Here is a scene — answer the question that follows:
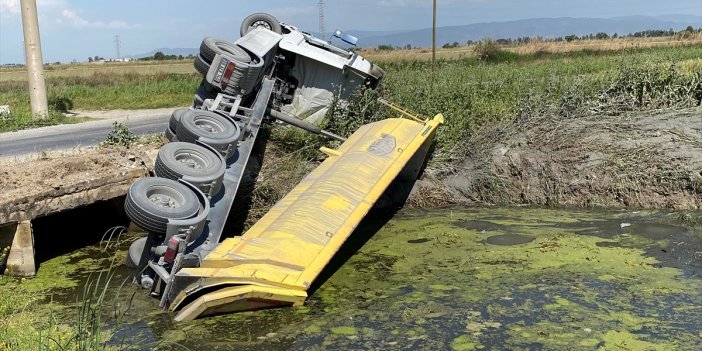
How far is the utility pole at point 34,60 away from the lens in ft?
63.5

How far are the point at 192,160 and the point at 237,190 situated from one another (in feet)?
2.78

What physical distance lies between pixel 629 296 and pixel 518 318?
3.97 feet

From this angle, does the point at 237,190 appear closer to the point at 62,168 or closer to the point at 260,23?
the point at 62,168

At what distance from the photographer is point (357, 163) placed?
871 cm

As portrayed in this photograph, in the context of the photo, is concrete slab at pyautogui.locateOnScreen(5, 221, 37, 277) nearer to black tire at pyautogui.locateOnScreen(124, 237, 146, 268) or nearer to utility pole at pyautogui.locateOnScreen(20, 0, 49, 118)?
black tire at pyautogui.locateOnScreen(124, 237, 146, 268)

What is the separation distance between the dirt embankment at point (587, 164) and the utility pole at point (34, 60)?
1304cm

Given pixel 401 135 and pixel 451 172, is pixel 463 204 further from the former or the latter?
pixel 401 135

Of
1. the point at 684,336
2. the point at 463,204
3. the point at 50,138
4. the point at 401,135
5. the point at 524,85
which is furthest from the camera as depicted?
the point at 50,138

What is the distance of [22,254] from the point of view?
313 inches

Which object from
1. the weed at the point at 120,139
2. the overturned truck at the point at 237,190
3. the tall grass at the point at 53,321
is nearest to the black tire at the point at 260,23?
the overturned truck at the point at 237,190

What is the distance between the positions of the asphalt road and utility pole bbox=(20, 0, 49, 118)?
5.43 ft

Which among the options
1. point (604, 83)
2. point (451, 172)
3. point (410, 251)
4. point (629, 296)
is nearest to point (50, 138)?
point (451, 172)

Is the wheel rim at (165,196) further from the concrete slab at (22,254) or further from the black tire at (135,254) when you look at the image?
the concrete slab at (22,254)

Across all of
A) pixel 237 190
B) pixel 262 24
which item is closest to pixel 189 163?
pixel 237 190
